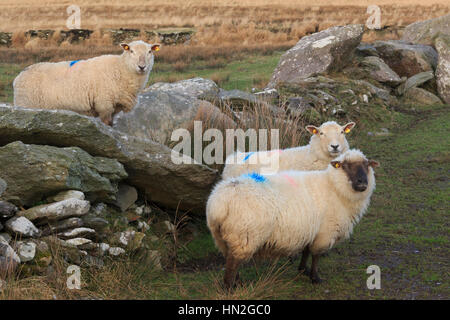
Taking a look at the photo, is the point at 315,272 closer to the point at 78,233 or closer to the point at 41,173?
the point at 78,233

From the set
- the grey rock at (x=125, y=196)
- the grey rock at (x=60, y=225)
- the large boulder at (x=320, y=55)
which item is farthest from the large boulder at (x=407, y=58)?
the grey rock at (x=60, y=225)

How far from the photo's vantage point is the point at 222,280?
5.99m

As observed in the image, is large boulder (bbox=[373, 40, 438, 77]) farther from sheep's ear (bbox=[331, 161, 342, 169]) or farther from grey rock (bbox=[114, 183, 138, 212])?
grey rock (bbox=[114, 183, 138, 212])

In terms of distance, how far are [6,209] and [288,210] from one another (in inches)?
117

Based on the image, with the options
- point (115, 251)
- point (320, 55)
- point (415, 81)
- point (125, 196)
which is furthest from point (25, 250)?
point (415, 81)

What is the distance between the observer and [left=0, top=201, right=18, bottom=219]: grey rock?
557 cm

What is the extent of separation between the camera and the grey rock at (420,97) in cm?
1597

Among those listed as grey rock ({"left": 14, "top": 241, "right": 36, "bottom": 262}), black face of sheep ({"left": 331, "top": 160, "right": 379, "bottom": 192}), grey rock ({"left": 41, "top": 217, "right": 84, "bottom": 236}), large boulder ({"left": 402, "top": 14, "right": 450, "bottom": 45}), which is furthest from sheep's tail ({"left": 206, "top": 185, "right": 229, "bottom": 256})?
large boulder ({"left": 402, "top": 14, "right": 450, "bottom": 45})

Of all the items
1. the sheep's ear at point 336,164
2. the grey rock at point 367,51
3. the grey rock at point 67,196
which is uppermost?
the grey rock at point 367,51

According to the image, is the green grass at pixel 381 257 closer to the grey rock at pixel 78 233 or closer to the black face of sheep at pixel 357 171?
the grey rock at pixel 78 233

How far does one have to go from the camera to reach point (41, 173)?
5992 mm

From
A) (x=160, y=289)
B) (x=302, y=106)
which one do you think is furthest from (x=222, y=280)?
(x=302, y=106)

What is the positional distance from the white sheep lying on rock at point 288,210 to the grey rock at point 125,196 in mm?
1706

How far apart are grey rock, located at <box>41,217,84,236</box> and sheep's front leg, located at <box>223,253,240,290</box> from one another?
1.78m
